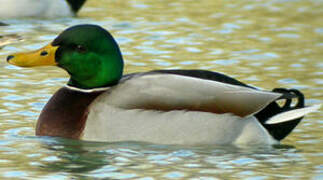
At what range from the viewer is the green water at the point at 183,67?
799cm

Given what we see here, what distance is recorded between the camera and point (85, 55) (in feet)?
29.2

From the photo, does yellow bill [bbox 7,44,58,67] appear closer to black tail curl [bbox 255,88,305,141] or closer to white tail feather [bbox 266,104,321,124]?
black tail curl [bbox 255,88,305,141]

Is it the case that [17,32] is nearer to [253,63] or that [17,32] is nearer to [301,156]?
[253,63]

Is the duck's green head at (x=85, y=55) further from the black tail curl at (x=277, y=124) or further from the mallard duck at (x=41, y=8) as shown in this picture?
the mallard duck at (x=41, y=8)

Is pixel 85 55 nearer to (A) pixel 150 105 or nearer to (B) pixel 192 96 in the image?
(A) pixel 150 105

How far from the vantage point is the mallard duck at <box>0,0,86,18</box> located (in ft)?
→ 50.5

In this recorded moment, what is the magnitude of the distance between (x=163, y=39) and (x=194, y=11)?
2148 millimetres

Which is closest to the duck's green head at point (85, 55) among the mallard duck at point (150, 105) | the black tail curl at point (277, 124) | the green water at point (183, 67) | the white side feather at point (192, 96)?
the mallard duck at point (150, 105)

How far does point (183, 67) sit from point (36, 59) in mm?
3495

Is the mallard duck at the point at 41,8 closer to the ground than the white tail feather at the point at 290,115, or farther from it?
closer to the ground

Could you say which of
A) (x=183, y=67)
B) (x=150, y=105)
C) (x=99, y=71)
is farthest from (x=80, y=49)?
Result: (x=183, y=67)

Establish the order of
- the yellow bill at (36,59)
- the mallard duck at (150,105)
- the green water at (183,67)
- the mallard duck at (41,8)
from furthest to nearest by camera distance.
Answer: the mallard duck at (41,8), the yellow bill at (36,59), the mallard duck at (150,105), the green water at (183,67)

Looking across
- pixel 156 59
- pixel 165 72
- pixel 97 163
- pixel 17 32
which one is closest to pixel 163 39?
pixel 156 59

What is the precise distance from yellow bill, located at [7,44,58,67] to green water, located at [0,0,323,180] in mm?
646
